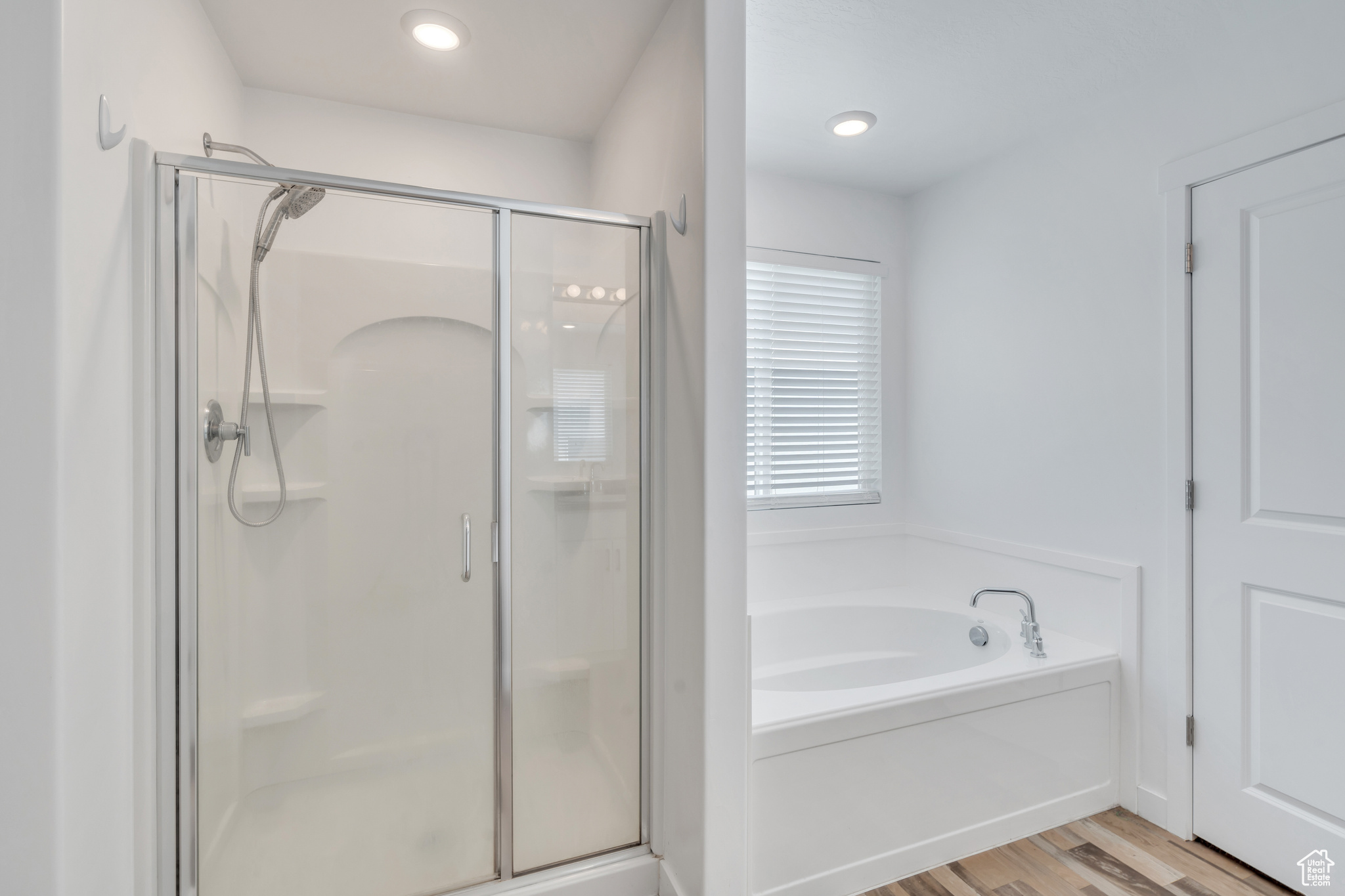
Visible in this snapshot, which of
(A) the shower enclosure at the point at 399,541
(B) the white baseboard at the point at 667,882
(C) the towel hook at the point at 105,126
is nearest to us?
(C) the towel hook at the point at 105,126

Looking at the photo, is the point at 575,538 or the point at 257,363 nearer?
the point at 257,363

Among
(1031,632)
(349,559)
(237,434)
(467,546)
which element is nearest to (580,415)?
(467,546)

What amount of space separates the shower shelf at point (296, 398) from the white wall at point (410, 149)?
0.94 meters

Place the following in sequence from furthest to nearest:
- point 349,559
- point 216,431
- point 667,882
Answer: point 667,882 → point 349,559 → point 216,431

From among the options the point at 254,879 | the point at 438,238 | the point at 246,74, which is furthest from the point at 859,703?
the point at 246,74

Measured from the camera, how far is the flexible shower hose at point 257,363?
139cm

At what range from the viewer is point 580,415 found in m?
1.65

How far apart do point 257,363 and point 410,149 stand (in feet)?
3.67

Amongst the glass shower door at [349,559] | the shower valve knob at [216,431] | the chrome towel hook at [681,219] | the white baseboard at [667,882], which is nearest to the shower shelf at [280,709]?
the glass shower door at [349,559]

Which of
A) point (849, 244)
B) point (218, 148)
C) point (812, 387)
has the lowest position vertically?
point (812, 387)

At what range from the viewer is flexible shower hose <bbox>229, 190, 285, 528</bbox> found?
139cm

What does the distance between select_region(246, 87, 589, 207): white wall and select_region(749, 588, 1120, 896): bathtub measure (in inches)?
74.8

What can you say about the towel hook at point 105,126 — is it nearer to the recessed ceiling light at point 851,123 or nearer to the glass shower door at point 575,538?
the glass shower door at point 575,538

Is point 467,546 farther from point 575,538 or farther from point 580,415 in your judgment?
point 580,415
